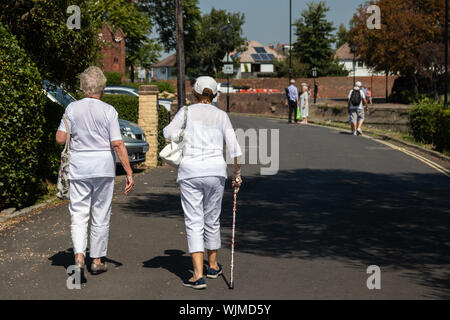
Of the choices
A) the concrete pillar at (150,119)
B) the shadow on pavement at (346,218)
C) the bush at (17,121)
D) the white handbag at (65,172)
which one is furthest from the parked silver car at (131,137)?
the white handbag at (65,172)

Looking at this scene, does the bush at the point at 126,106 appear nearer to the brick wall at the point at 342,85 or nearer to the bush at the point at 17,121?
the bush at the point at 17,121

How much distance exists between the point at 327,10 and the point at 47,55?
Answer: 82591mm

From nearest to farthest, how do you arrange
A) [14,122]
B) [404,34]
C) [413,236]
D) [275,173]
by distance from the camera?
[413,236]
[14,122]
[275,173]
[404,34]

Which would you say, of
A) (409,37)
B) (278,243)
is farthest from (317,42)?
(278,243)

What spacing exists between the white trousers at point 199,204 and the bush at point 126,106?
408 inches

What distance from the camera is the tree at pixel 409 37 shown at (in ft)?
157

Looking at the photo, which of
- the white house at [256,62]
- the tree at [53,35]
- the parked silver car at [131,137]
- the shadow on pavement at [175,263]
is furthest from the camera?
the white house at [256,62]

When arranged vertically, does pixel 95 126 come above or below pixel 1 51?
below

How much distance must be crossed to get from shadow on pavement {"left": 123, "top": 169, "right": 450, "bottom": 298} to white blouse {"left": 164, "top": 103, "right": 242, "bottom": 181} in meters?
1.27

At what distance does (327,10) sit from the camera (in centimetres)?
9050

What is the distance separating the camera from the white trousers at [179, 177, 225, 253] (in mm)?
5773

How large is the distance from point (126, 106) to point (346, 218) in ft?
27.2
